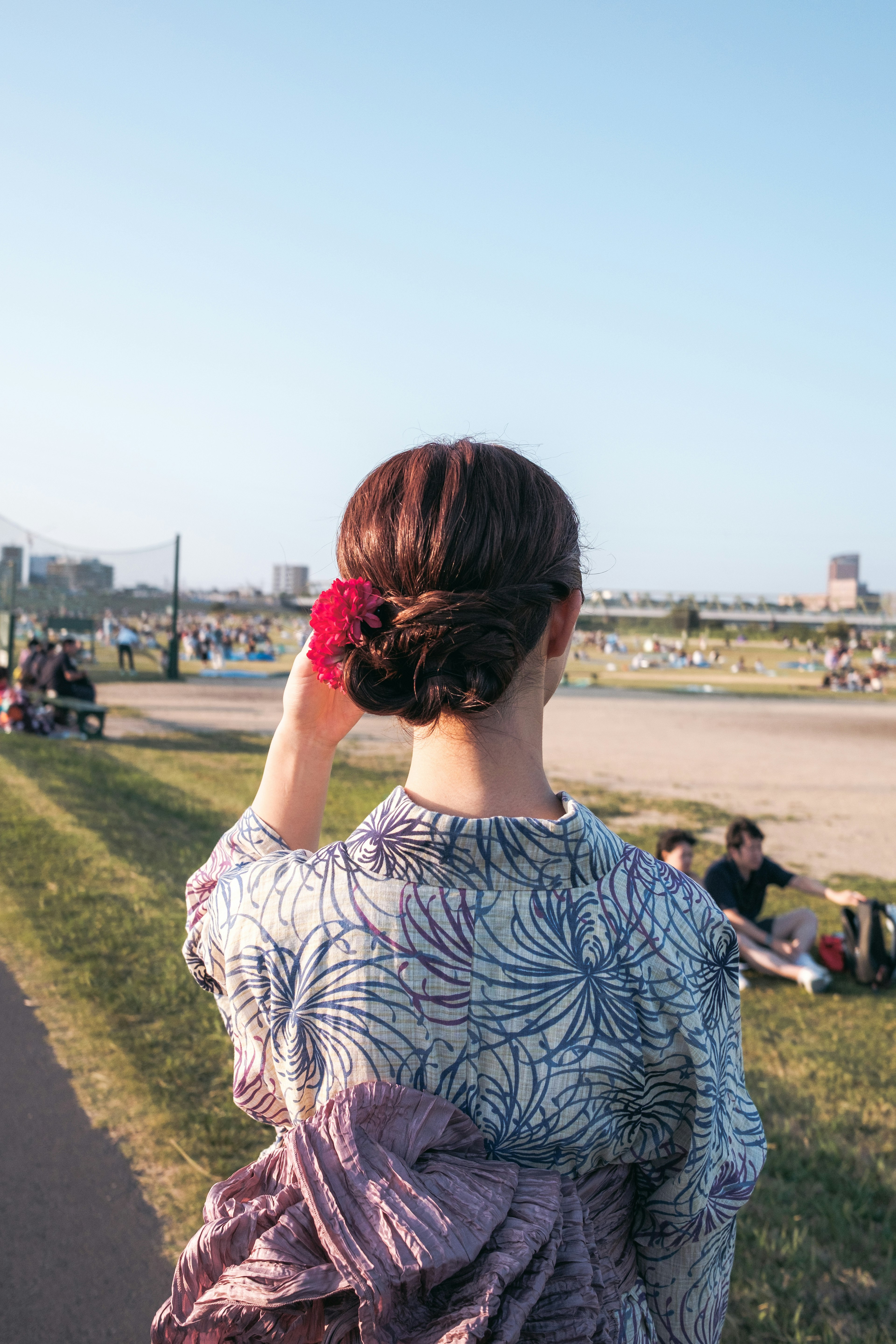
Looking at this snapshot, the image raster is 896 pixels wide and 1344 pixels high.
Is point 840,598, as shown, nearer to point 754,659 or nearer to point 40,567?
point 754,659

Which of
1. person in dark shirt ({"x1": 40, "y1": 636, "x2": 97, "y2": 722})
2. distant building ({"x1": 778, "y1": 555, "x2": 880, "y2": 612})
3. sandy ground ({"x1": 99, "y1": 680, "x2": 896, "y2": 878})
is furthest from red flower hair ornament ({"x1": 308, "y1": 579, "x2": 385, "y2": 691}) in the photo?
distant building ({"x1": 778, "y1": 555, "x2": 880, "y2": 612})

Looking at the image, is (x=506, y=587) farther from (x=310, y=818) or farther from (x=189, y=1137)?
(x=189, y=1137)

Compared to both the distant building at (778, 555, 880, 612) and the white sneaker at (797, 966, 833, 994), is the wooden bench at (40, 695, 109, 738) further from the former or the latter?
the distant building at (778, 555, 880, 612)

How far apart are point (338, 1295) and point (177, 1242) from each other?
220cm

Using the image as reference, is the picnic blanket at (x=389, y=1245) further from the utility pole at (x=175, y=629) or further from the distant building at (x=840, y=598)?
the distant building at (x=840, y=598)

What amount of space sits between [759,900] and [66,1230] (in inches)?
192

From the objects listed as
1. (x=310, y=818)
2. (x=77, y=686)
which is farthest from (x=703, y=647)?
(x=310, y=818)

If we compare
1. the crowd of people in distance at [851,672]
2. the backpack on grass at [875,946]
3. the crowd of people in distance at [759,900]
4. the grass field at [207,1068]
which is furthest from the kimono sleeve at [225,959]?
the crowd of people in distance at [851,672]

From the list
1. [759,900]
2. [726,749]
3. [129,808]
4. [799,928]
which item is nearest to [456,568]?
[799,928]

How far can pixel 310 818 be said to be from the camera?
156 cm

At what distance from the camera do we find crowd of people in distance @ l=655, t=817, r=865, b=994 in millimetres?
5883

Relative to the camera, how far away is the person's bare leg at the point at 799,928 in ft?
20.0

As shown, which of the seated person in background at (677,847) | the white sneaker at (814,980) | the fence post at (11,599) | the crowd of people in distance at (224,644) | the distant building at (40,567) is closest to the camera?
the white sneaker at (814,980)

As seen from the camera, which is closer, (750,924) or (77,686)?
(750,924)
